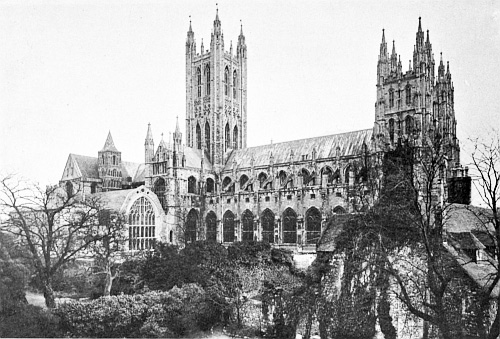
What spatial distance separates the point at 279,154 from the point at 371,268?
128 ft

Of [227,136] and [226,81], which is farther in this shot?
[227,136]

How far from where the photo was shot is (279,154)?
192 ft

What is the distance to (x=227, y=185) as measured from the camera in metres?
61.1

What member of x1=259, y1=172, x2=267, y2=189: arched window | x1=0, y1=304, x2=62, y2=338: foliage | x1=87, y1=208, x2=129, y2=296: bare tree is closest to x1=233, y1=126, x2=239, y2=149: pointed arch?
x1=259, y1=172, x2=267, y2=189: arched window

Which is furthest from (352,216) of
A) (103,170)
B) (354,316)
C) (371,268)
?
(103,170)

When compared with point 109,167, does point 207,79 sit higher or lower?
higher

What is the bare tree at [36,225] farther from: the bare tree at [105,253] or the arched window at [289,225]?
the arched window at [289,225]

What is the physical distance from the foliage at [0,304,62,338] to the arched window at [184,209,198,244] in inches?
1304

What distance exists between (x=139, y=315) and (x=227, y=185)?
1607 inches

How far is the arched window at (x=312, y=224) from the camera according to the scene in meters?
47.1

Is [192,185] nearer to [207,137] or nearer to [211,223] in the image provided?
[211,223]

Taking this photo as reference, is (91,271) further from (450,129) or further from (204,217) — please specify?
(450,129)

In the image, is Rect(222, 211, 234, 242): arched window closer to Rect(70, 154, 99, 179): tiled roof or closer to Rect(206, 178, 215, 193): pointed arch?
Rect(206, 178, 215, 193): pointed arch

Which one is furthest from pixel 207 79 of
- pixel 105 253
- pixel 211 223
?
pixel 105 253
